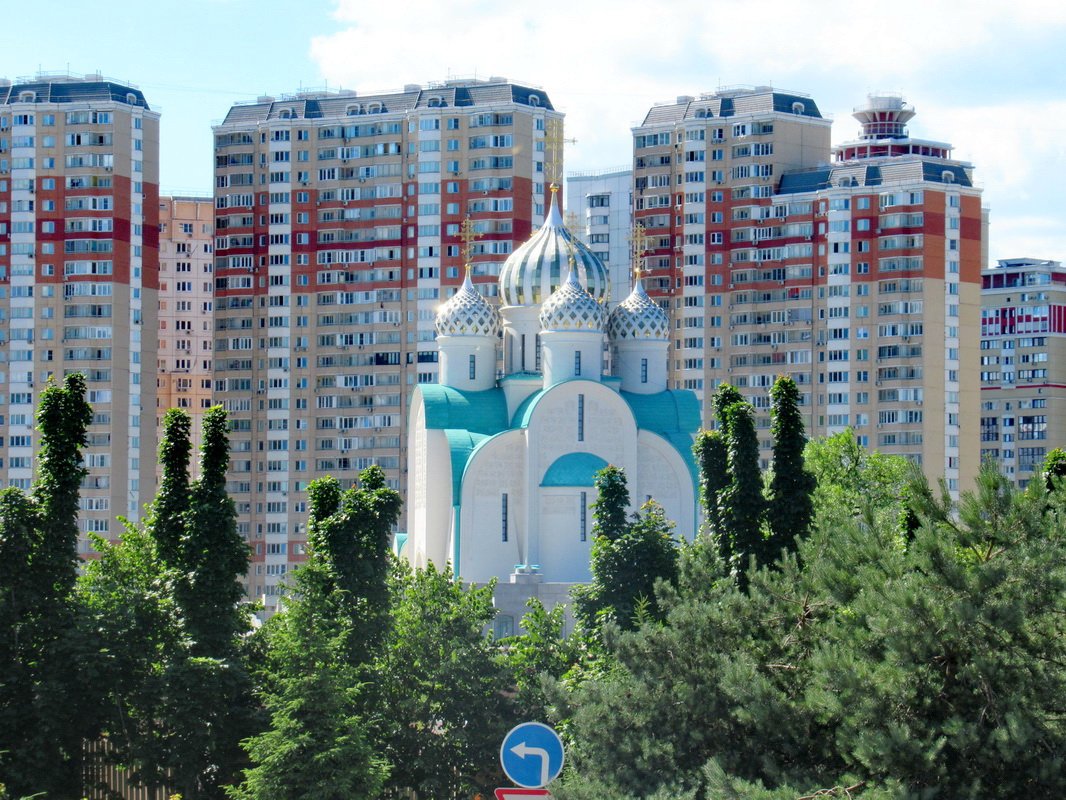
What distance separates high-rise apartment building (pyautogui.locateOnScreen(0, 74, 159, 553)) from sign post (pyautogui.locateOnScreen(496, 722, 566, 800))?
244ft

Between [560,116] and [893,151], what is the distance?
72.4ft

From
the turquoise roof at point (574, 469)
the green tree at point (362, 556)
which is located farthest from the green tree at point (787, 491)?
the turquoise roof at point (574, 469)

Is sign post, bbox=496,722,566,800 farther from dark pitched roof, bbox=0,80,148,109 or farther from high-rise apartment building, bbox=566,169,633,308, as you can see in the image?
high-rise apartment building, bbox=566,169,633,308

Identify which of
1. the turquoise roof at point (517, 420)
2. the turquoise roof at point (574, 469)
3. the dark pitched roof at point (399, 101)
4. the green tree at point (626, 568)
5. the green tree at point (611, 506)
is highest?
the dark pitched roof at point (399, 101)

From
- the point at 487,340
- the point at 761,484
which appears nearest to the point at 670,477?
the point at 487,340

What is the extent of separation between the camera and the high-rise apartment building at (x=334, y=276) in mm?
97250

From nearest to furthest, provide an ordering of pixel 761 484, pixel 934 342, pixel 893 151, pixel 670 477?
pixel 761 484 → pixel 670 477 → pixel 934 342 → pixel 893 151

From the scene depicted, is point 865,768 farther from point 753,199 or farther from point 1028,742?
point 753,199

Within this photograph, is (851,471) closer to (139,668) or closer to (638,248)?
(638,248)

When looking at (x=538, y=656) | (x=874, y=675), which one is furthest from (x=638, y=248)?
(x=874, y=675)

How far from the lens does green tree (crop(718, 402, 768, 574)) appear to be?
4103cm

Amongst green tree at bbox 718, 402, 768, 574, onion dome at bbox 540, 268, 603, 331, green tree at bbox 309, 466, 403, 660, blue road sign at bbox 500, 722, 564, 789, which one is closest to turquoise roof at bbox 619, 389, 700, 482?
onion dome at bbox 540, 268, 603, 331

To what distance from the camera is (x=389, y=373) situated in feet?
324

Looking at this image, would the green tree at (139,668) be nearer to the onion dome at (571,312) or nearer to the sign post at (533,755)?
the sign post at (533,755)
